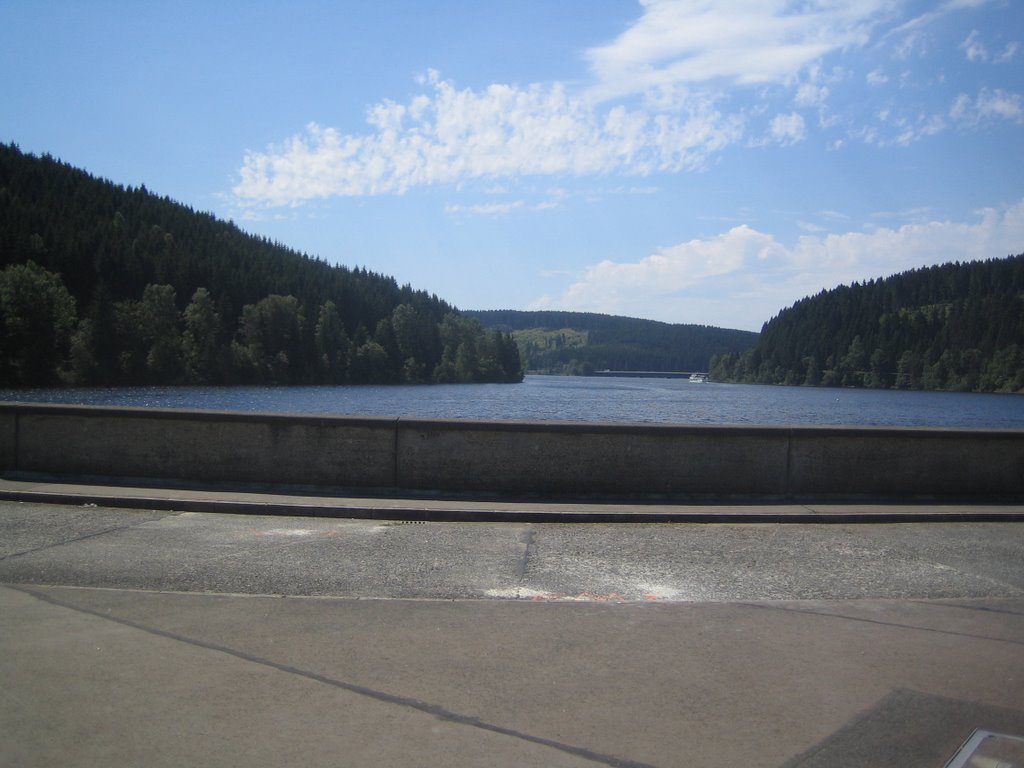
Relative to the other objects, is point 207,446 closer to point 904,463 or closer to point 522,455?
point 522,455

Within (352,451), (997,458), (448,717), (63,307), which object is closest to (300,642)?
(448,717)

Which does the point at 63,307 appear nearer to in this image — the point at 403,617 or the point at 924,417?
the point at 924,417

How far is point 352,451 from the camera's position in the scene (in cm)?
1065

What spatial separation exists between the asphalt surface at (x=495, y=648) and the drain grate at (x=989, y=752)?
3.0 inches

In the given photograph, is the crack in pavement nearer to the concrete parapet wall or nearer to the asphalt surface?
the asphalt surface

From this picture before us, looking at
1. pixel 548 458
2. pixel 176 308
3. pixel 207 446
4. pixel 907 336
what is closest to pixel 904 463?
pixel 548 458

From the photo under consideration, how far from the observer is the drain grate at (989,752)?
12.4 ft

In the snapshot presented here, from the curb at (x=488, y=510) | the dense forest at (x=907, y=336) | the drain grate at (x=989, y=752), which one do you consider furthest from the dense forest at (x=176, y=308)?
the drain grate at (x=989, y=752)

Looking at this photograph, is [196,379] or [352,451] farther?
[196,379]

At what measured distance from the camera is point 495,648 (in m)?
5.23

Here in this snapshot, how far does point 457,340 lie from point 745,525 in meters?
131

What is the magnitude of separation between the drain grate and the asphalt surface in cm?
8

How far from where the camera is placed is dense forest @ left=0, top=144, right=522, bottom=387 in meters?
77.9

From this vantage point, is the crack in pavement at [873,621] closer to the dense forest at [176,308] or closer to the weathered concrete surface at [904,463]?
the weathered concrete surface at [904,463]
